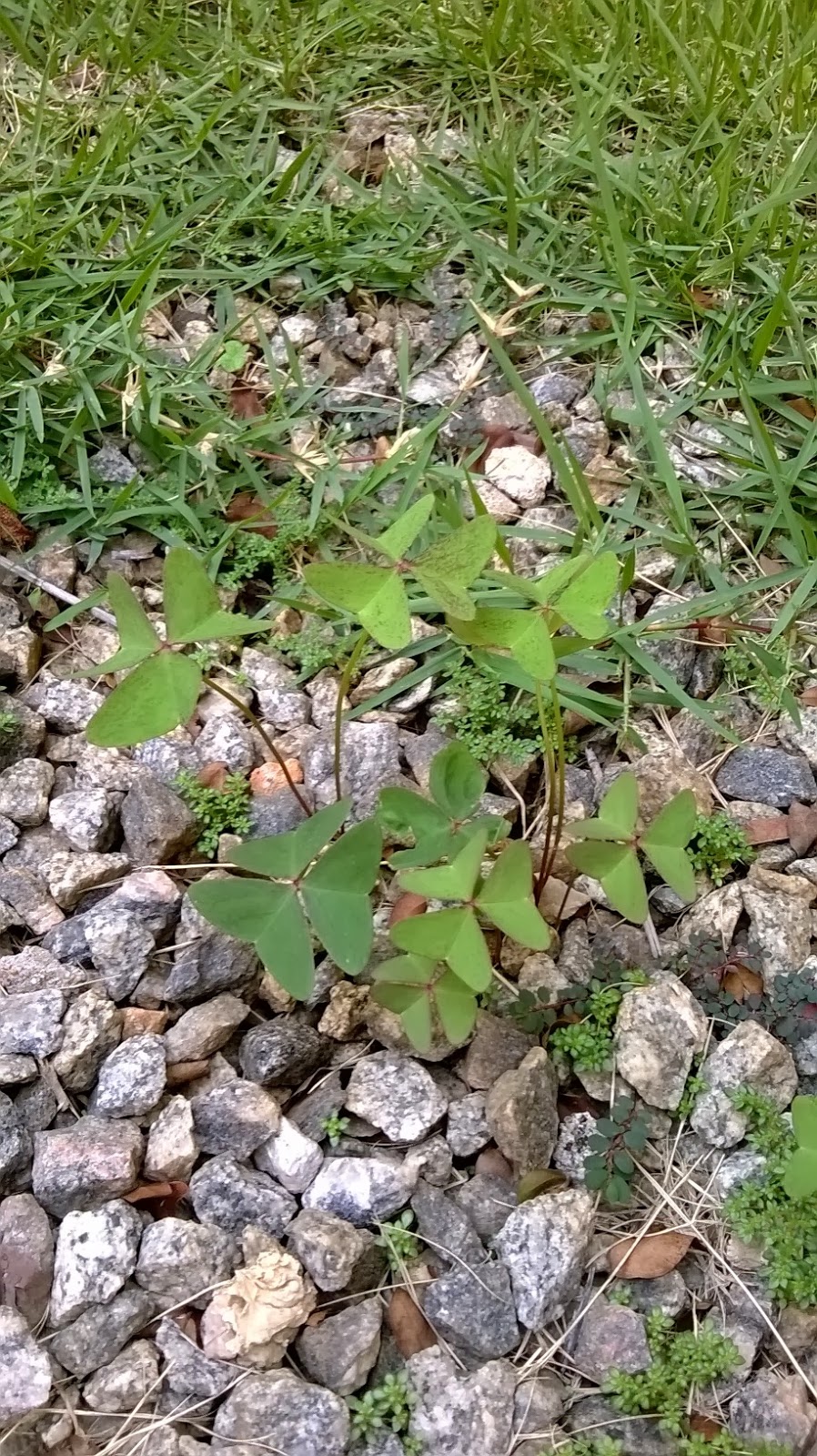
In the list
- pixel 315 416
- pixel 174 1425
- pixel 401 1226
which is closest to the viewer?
pixel 174 1425

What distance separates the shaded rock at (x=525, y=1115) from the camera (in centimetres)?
127

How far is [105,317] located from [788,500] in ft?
4.50

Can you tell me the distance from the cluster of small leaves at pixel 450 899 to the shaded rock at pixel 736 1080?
0.31 metres

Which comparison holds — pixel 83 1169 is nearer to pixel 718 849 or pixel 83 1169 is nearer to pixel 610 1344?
pixel 610 1344

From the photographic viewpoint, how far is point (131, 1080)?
→ 51.4 inches

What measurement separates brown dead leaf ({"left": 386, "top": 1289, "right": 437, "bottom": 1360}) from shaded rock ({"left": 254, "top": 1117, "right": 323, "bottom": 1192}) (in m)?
0.17

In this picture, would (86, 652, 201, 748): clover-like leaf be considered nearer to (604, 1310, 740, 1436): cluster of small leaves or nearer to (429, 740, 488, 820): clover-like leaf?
(429, 740, 488, 820): clover-like leaf

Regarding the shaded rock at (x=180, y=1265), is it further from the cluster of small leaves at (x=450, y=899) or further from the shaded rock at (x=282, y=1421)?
the cluster of small leaves at (x=450, y=899)

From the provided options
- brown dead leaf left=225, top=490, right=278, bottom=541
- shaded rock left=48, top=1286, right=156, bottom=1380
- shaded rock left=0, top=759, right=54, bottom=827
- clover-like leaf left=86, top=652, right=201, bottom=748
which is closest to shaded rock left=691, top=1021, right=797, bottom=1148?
shaded rock left=48, top=1286, right=156, bottom=1380

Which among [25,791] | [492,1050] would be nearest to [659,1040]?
[492,1050]

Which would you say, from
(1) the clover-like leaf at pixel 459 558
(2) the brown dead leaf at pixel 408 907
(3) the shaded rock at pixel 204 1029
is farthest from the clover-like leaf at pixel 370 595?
Result: (3) the shaded rock at pixel 204 1029

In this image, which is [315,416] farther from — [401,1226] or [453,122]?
[401,1226]

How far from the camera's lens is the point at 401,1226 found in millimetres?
1232

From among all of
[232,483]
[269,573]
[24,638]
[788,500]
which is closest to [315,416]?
[232,483]
